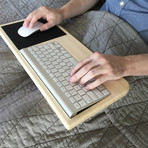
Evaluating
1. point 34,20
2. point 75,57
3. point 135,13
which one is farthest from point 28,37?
point 135,13

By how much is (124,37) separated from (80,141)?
0.43 m

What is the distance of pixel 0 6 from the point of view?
3.78 ft

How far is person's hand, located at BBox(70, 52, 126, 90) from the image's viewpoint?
1.74 ft

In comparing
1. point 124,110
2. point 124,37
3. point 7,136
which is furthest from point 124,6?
point 7,136

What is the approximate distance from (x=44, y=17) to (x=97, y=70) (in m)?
0.38

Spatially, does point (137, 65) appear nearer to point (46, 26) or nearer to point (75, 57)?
point (75, 57)

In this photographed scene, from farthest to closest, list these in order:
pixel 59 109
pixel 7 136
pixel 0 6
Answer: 1. pixel 0 6
2. pixel 7 136
3. pixel 59 109

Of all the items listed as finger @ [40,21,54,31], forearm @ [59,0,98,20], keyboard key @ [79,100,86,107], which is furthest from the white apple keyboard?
forearm @ [59,0,98,20]

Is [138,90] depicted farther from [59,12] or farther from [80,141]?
[59,12]

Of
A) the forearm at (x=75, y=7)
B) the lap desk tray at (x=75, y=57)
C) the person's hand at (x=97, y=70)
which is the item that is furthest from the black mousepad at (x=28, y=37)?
the person's hand at (x=97, y=70)

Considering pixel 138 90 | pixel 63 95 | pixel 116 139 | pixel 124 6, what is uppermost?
pixel 124 6

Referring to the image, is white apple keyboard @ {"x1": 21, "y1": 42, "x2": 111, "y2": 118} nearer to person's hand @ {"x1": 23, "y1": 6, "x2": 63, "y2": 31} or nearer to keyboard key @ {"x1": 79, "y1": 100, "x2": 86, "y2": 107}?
keyboard key @ {"x1": 79, "y1": 100, "x2": 86, "y2": 107}

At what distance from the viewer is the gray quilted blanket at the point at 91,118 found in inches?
24.3

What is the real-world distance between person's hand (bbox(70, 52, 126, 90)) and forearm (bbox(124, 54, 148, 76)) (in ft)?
0.10
